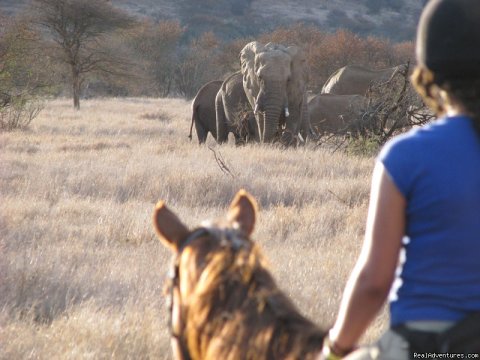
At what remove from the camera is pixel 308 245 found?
6445 mm

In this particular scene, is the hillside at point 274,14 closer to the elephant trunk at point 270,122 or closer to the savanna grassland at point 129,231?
the elephant trunk at point 270,122

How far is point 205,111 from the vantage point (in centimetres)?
1748

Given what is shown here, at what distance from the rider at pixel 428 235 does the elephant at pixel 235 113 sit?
11.8m

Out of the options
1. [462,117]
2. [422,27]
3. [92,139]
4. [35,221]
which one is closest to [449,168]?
[462,117]

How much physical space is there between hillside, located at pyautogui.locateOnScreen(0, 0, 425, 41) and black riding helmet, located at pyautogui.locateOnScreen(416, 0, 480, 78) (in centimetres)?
6200

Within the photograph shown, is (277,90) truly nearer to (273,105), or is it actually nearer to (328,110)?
(273,105)

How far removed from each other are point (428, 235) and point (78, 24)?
28613 mm

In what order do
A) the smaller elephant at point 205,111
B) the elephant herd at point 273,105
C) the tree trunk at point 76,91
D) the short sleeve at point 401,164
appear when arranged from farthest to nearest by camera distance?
the tree trunk at point 76,91, the smaller elephant at point 205,111, the elephant herd at point 273,105, the short sleeve at point 401,164

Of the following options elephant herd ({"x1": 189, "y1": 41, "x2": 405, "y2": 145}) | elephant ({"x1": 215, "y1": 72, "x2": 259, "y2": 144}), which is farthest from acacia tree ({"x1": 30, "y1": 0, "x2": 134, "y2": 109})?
elephant ({"x1": 215, "y1": 72, "x2": 259, "y2": 144})

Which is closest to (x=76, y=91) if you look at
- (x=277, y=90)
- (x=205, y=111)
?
(x=205, y=111)

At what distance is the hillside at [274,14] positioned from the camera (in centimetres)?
6606

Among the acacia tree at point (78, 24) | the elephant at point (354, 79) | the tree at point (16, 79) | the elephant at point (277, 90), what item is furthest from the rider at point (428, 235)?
the acacia tree at point (78, 24)

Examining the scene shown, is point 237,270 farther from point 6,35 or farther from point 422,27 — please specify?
point 6,35

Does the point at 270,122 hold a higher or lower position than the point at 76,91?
higher
